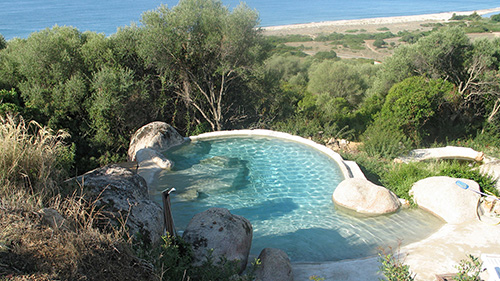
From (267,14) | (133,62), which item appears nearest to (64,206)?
(133,62)

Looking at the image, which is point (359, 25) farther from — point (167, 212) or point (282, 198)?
point (167, 212)

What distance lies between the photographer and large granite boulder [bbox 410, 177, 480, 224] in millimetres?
7059

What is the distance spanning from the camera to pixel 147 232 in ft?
15.5

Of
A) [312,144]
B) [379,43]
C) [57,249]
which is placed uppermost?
[379,43]

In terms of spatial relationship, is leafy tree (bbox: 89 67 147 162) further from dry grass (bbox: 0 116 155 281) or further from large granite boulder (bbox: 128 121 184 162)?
dry grass (bbox: 0 116 155 281)

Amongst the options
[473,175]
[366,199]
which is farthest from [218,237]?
[473,175]

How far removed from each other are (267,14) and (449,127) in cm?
8786

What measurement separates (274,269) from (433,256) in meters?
2.65

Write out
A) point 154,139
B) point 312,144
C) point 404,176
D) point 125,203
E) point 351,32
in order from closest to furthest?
point 125,203
point 404,176
point 154,139
point 312,144
point 351,32

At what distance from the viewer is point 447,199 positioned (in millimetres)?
7242

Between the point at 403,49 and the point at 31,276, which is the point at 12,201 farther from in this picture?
the point at 403,49

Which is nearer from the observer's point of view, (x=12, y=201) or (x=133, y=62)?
(x=12, y=201)

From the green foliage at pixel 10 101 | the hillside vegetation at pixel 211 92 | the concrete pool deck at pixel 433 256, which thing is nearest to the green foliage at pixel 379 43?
the hillside vegetation at pixel 211 92

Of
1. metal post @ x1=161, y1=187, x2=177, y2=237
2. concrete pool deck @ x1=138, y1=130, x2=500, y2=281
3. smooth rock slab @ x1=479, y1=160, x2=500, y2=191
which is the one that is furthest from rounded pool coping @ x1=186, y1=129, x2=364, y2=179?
metal post @ x1=161, y1=187, x2=177, y2=237
